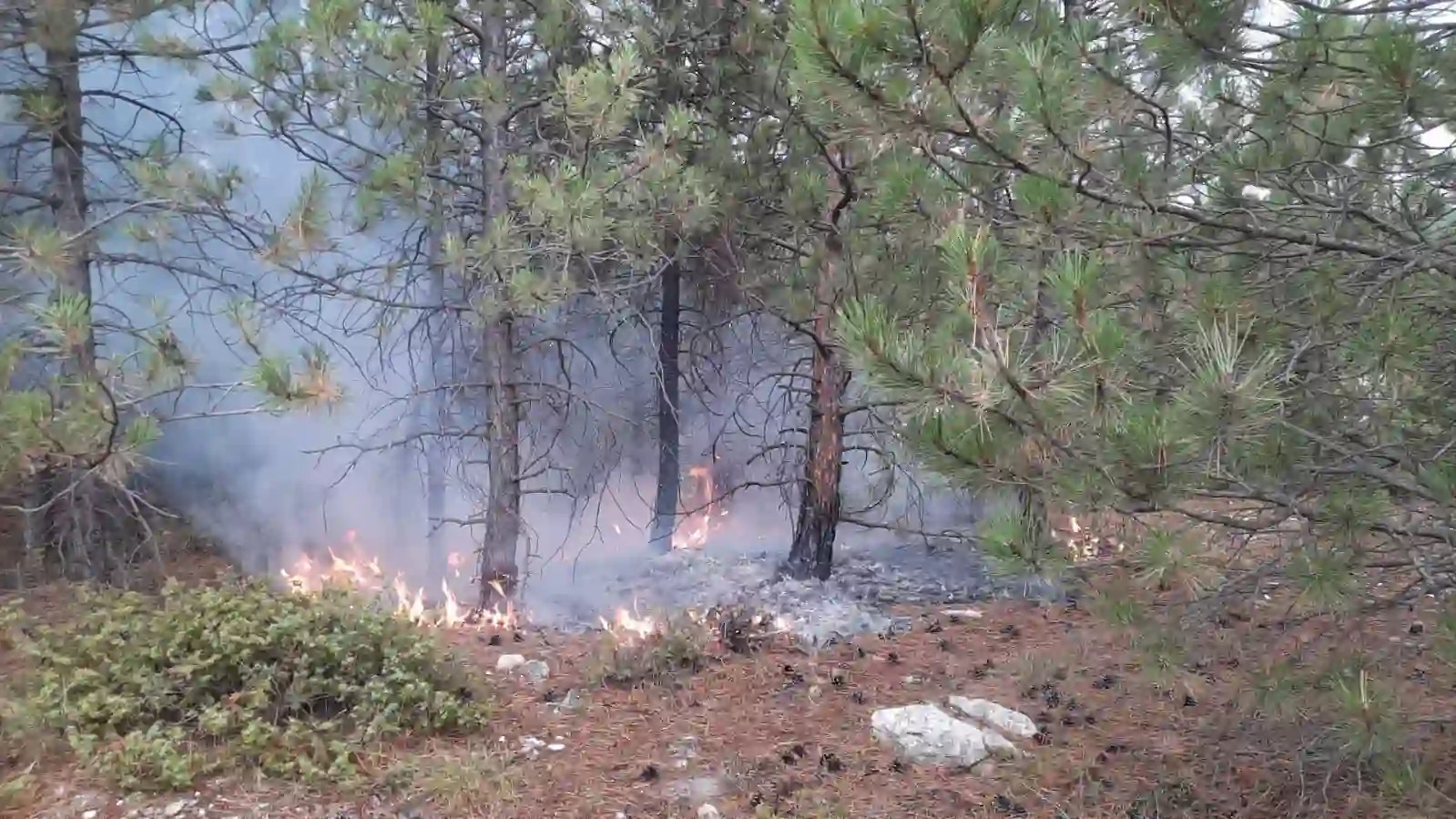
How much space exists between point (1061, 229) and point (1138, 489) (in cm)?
98

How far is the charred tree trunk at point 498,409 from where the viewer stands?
612cm

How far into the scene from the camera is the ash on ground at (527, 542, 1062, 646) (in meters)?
6.18

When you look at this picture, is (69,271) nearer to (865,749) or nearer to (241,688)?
(241,688)

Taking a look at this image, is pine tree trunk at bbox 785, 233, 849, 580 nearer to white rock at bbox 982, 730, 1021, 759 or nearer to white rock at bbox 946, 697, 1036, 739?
white rock at bbox 946, 697, 1036, 739

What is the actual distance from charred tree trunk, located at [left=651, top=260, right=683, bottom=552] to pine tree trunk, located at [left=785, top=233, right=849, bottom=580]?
74.6 inches

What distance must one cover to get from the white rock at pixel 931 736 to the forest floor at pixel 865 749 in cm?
7

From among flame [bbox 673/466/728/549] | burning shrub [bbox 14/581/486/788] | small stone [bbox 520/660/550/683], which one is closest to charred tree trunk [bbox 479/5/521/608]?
small stone [bbox 520/660/550/683]

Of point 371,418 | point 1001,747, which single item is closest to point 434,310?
point 371,418

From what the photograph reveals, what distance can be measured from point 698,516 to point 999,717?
6.30 metres

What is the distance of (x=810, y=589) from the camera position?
668 centimetres

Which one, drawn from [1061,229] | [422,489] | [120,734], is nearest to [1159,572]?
[1061,229]

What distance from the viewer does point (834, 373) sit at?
6.59m

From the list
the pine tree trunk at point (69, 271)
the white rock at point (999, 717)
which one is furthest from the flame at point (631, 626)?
the pine tree trunk at point (69, 271)

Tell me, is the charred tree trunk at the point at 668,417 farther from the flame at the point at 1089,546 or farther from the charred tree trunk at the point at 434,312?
the flame at the point at 1089,546
